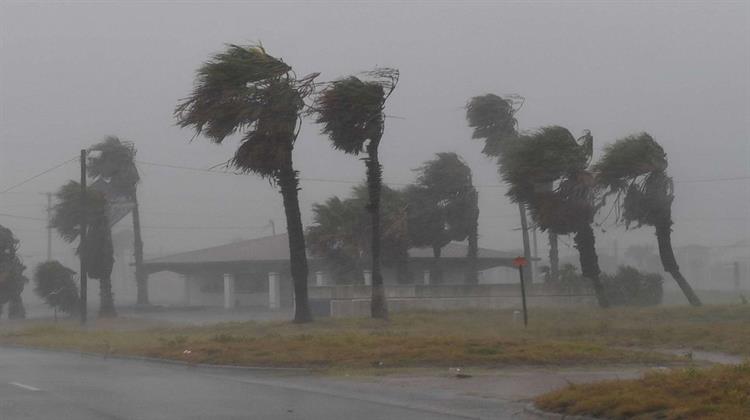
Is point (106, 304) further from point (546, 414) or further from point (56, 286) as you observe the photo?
point (546, 414)

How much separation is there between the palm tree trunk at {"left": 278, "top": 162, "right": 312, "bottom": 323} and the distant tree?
30.1 meters

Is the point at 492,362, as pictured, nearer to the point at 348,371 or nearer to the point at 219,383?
the point at 348,371

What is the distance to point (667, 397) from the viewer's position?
13.6m

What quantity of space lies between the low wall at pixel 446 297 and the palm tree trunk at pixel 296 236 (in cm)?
692

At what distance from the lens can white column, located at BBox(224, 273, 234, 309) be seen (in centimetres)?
6881

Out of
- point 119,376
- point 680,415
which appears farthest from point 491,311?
point 680,415

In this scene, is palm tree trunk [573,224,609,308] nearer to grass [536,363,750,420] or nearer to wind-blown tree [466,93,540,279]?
wind-blown tree [466,93,540,279]

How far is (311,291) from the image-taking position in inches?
1929

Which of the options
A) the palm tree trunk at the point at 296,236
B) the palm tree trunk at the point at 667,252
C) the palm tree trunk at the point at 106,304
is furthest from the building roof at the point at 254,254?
the palm tree trunk at the point at 296,236

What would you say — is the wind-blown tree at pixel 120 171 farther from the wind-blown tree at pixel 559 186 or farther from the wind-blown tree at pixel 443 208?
the wind-blown tree at pixel 559 186

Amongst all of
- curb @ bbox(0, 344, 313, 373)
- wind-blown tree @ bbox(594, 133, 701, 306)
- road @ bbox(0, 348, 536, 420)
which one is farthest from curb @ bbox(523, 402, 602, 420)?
wind-blown tree @ bbox(594, 133, 701, 306)

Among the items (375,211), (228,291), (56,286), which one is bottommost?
(228,291)

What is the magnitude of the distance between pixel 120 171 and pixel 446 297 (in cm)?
3222

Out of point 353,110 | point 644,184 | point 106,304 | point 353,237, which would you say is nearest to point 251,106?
point 353,110
